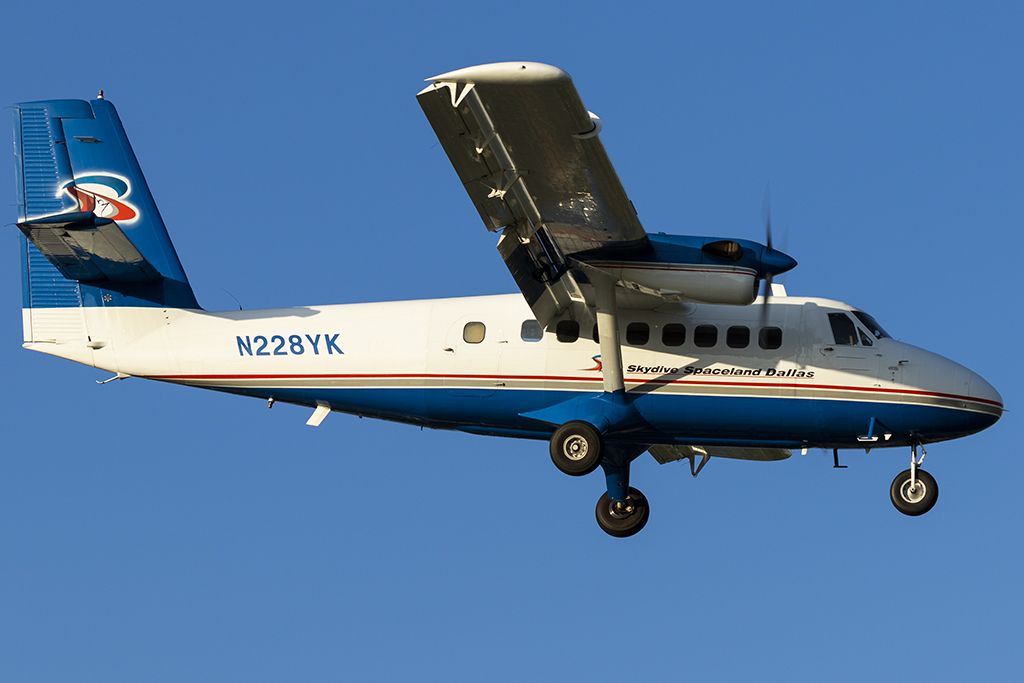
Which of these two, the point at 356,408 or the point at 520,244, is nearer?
the point at 520,244

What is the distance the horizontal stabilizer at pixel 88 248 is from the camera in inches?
866

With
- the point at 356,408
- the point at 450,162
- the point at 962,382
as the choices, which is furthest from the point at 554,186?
the point at 962,382

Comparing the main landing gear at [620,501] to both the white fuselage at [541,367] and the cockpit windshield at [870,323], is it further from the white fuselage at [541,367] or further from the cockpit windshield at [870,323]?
the cockpit windshield at [870,323]

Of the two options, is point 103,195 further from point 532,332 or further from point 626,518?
point 626,518

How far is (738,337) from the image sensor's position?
73.9 feet

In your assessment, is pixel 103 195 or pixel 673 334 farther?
pixel 103 195

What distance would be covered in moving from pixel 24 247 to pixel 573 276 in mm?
7673

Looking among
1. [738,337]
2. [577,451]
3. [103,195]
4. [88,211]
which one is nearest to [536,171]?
[577,451]

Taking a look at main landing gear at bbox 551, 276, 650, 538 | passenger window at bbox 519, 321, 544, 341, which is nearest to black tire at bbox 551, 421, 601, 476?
main landing gear at bbox 551, 276, 650, 538

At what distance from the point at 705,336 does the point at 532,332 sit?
2238 mm

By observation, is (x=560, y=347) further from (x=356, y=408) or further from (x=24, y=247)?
(x=24, y=247)

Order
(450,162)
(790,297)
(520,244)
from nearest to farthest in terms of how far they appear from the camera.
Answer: (450,162) < (520,244) < (790,297)

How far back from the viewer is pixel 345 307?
2350cm

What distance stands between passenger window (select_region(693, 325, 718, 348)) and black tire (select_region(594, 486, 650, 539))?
9.31 feet
